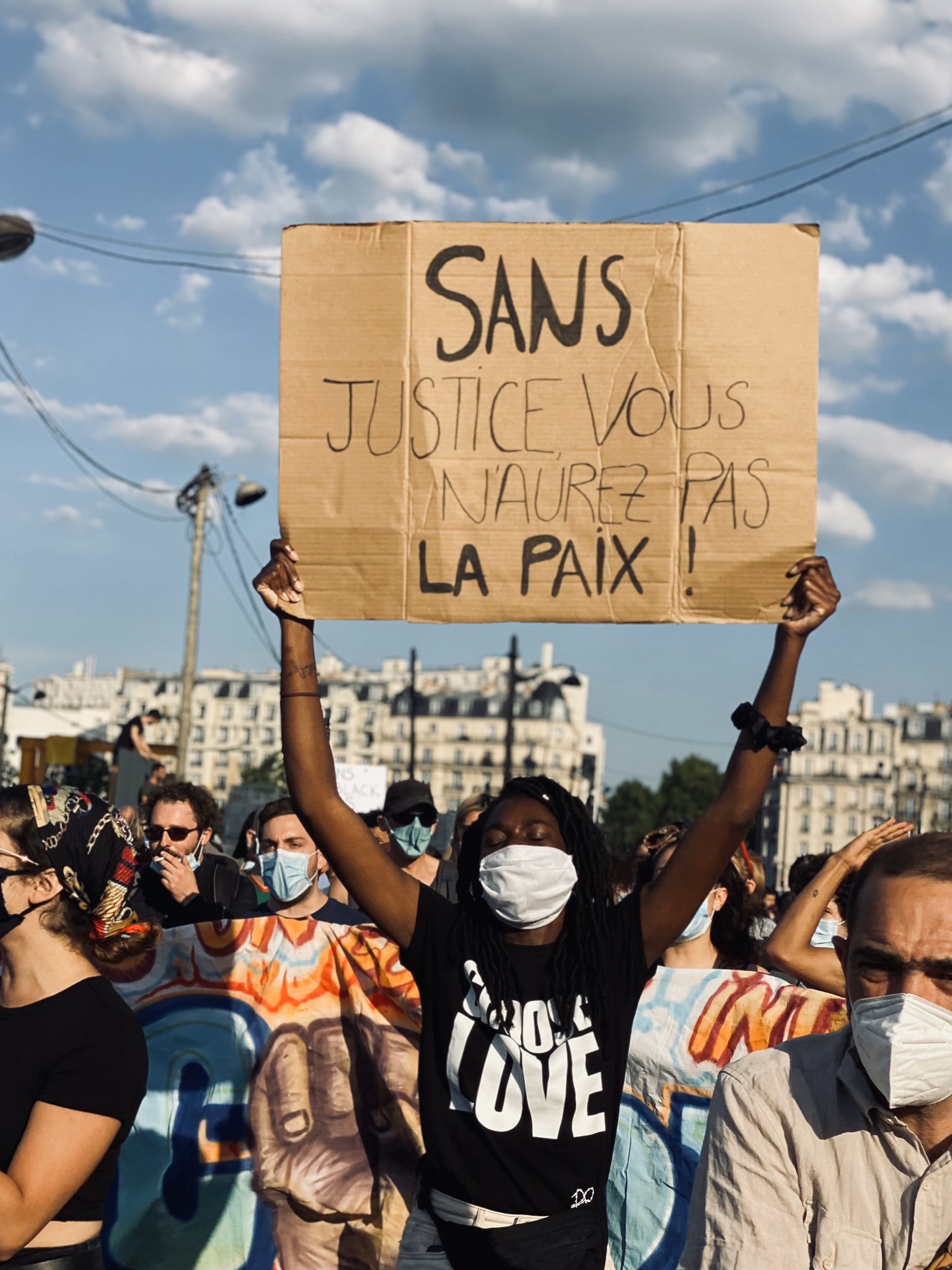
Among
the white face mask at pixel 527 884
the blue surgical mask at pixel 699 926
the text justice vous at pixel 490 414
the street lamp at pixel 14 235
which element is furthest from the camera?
the street lamp at pixel 14 235

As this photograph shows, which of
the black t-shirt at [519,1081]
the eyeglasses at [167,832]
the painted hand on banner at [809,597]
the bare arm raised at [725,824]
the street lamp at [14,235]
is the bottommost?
the black t-shirt at [519,1081]

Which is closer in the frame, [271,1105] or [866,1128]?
[866,1128]

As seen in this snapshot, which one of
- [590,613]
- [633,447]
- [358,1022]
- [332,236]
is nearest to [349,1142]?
[358,1022]

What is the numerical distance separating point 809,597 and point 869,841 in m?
1.95

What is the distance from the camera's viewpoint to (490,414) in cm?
355

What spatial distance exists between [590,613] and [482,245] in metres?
0.94

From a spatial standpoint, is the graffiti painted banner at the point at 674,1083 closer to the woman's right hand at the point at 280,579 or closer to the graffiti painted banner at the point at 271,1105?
the graffiti painted banner at the point at 271,1105

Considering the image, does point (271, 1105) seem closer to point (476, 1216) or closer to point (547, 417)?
point (476, 1216)

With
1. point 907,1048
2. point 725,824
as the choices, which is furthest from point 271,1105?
point 907,1048

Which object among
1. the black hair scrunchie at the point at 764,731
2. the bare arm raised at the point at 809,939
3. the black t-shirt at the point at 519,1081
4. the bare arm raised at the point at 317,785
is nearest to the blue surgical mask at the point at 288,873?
the bare arm raised at the point at 809,939

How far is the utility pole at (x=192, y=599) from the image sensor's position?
2956 cm

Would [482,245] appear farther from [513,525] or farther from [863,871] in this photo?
[863,871]

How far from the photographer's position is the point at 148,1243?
15.0ft

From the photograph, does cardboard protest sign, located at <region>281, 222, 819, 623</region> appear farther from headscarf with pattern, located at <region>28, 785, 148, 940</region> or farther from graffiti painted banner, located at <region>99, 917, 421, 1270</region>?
graffiti painted banner, located at <region>99, 917, 421, 1270</region>
